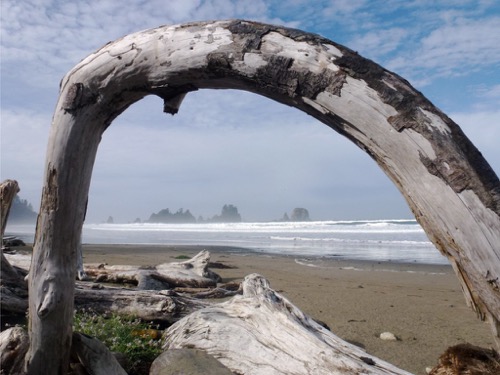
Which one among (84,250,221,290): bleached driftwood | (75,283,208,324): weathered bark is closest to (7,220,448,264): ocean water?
(84,250,221,290): bleached driftwood

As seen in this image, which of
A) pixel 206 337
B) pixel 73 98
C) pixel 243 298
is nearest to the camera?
pixel 73 98

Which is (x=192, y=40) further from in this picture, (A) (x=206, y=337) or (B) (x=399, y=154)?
(A) (x=206, y=337)

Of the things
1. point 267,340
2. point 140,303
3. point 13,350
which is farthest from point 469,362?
point 140,303

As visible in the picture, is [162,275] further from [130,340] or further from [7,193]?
[130,340]

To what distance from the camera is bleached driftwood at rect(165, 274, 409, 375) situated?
3.42m

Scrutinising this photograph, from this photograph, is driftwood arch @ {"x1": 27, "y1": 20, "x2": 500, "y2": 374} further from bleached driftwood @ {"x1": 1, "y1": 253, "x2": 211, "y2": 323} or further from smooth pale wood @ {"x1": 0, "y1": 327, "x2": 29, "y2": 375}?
bleached driftwood @ {"x1": 1, "y1": 253, "x2": 211, "y2": 323}

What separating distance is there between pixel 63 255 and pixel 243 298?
1816 millimetres

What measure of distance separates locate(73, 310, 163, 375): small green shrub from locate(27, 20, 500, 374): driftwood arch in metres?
1.01

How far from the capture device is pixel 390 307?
7906 mm

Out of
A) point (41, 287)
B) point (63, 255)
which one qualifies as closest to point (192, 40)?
point (63, 255)

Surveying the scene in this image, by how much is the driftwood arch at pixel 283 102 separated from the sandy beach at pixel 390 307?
3293 millimetres

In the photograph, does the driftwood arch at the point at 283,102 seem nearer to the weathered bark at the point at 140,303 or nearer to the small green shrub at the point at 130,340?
the small green shrub at the point at 130,340

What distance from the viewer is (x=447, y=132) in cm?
181

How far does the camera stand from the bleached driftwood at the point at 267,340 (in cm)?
342
